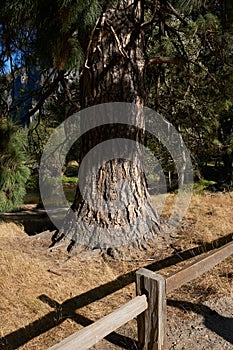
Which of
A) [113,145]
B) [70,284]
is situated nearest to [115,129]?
[113,145]

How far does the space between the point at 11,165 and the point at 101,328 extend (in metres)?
1.43

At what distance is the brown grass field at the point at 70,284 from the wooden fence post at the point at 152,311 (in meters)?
0.35

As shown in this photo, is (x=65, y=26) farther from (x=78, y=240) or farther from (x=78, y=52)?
(x=78, y=240)

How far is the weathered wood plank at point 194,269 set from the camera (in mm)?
2002

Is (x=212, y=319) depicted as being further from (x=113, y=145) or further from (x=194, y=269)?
(x=113, y=145)

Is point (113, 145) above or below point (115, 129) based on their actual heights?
below

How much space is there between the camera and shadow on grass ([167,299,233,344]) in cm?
229

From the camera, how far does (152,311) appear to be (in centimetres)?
188

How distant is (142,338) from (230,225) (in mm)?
2588

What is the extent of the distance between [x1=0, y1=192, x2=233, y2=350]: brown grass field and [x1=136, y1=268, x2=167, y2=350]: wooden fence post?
35cm

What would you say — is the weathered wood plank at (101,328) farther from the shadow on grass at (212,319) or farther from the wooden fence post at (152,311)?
the shadow on grass at (212,319)

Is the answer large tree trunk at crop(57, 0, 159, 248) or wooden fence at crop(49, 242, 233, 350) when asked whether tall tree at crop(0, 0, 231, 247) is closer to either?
large tree trunk at crop(57, 0, 159, 248)

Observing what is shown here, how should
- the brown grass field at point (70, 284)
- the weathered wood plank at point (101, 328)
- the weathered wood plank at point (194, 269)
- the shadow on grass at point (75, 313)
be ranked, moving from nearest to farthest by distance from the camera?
the weathered wood plank at point (101, 328)
the weathered wood plank at point (194, 269)
the shadow on grass at point (75, 313)
the brown grass field at point (70, 284)

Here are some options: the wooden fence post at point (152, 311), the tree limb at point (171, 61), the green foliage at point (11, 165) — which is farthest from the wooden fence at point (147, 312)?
the tree limb at point (171, 61)
